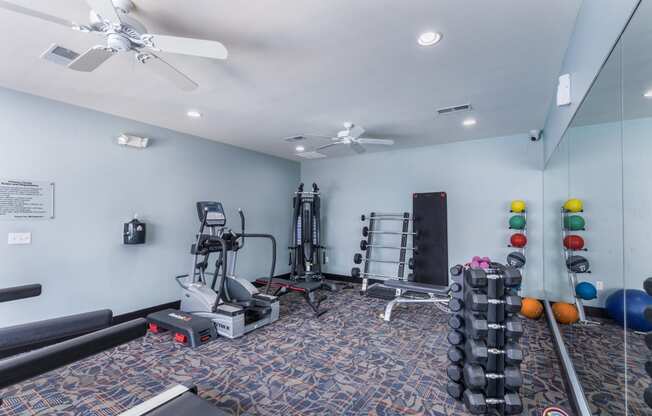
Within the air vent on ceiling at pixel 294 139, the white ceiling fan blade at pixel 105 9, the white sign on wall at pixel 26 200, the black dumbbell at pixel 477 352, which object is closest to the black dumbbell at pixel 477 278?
the black dumbbell at pixel 477 352

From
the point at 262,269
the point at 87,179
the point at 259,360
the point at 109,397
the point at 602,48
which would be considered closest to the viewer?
the point at 602,48

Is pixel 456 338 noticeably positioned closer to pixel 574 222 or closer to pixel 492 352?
pixel 492 352

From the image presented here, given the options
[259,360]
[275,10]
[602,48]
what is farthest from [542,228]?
[275,10]

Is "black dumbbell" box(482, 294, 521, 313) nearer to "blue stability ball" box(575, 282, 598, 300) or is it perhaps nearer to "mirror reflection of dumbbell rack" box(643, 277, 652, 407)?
"blue stability ball" box(575, 282, 598, 300)

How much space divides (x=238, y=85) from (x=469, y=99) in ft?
8.66

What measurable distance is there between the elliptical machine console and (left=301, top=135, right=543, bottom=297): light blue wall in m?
2.86

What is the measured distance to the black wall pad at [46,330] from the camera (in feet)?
5.46

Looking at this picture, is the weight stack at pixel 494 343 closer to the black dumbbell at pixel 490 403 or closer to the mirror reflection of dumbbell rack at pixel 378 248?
the black dumbbell at pixel 490 403

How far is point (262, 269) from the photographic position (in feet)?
20.1

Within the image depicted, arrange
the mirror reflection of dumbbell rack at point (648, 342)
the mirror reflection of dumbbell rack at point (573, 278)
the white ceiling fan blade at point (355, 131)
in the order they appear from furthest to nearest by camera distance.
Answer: the white ceiling fan blade at point (355, 131), the mirror reflection of dumbbell rack at point (573, 278), the mirror reflection of dumbbell rack at point (648, 342)

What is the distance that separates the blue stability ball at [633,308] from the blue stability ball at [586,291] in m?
0.41

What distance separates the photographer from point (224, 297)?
404cm

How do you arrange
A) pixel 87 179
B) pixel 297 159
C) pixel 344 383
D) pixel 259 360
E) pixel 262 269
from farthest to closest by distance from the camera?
pixel 297 159 < pixel 262 269 < pixel 87 179 < pixel 259 360 < pixel 344 383

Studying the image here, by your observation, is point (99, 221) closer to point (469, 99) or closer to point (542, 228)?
point (469, 99)
